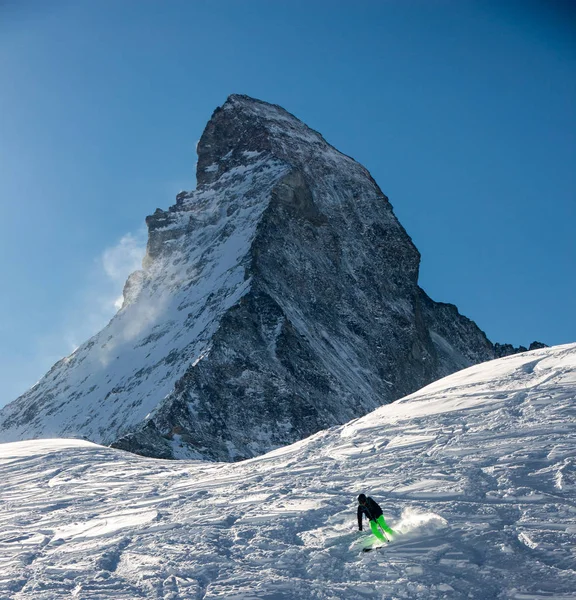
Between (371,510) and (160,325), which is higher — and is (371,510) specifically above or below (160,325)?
below

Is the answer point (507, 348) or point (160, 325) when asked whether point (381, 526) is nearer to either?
point (160, 325)

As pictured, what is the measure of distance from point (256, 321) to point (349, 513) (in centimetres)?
5679

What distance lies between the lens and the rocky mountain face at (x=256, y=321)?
2466 inches

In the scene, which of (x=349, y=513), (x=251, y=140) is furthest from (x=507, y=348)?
(x=349, y=513)

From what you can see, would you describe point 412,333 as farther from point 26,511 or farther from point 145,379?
point 26,511

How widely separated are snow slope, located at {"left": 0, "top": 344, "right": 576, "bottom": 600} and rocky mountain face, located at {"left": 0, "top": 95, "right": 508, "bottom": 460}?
30.7 metres

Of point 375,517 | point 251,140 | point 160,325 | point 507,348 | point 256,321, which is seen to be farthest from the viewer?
point 507,348

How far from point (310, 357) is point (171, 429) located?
A: 2024cm

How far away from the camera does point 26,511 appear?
19.8 meters

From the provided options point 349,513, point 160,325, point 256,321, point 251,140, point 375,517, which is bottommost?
point 375,517

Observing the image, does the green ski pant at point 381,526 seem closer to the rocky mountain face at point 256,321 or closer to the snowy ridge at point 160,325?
the rocky mountain face at point 256,321

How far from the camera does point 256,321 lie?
72000 millimetres

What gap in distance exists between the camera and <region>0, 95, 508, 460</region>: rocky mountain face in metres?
62.6

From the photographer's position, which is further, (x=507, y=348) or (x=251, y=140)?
(x=507, y=348)
